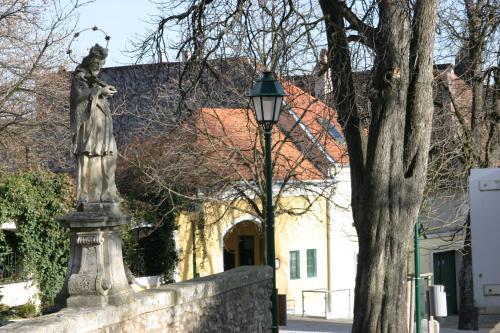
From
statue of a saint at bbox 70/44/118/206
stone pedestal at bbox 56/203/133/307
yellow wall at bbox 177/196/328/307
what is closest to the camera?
stone pedestal at bbox 56/203/133/307

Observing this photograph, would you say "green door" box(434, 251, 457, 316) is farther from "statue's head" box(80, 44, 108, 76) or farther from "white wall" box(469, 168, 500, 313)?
"white wall" box(469, 168, 500, 313)

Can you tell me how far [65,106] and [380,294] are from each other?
49.3 feet

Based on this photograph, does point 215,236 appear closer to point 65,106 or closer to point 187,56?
point 65,106

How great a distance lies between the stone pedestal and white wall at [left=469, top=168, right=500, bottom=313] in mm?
4444

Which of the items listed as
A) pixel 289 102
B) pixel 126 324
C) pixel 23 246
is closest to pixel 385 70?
pixel 126 324

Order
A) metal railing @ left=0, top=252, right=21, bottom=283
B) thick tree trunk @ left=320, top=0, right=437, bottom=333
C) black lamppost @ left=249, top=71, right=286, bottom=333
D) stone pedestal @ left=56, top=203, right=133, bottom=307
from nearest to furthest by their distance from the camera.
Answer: stone pedestal @ left=56, top=203, right=133, bottom=307
thick tree trunk @ left=320, top=0, right=437, bottom=333
black lamppost @ left=249, top=71, right=286, bottom=333
metal railing @ left=0, top=252, right=21, bottom=283

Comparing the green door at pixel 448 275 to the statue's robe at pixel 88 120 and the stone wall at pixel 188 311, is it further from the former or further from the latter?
the statue's robe at pixel 88 120

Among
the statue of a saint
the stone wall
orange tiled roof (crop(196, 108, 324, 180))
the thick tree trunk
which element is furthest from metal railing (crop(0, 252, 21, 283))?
the statue of a saint

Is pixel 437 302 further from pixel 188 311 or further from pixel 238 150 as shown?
pixel 188 311

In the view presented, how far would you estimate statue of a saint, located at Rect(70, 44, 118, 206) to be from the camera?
11.0m

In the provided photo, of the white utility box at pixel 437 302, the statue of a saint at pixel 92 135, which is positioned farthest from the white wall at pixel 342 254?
the statue of a saint at pixel 92 135

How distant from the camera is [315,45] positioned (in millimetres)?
14109

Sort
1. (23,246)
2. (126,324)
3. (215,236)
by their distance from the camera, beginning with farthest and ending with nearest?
(215,236) → (23,246) → (126,324)

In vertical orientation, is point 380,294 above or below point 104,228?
below
